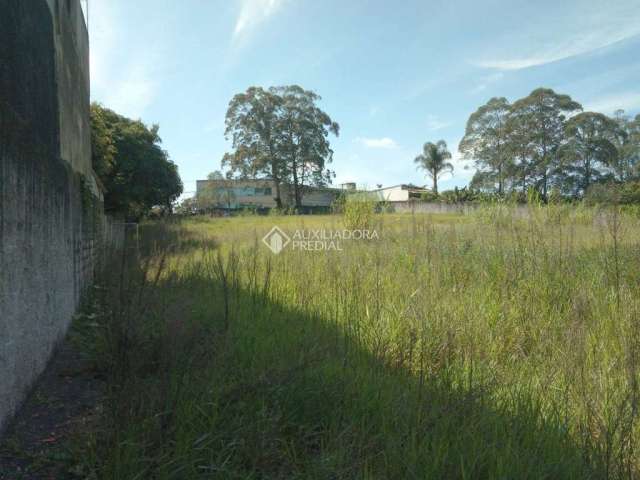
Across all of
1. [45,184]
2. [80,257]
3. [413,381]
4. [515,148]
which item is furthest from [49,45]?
[515,148]

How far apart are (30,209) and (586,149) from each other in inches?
1580

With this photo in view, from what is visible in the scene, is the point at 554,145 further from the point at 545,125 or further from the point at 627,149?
the point at 627,149

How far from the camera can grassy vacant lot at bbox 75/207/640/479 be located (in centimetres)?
152

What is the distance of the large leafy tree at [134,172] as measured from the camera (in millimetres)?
16656

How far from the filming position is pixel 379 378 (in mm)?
2230

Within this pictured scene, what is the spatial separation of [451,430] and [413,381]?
0.51m

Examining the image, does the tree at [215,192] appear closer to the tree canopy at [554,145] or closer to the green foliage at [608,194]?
the tree canopy at [554,145]

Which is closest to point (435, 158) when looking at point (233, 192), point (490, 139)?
point (490, 139)

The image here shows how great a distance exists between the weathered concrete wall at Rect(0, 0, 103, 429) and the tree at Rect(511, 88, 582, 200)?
124 feet

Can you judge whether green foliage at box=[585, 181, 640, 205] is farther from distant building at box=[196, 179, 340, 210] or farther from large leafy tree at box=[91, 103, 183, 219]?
distant building at box=[196, 179, 340, 210]

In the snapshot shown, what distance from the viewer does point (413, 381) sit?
2.24m

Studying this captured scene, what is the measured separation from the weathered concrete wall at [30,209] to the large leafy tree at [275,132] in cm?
3329

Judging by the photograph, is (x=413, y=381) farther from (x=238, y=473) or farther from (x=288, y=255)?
(x=288, y=255)

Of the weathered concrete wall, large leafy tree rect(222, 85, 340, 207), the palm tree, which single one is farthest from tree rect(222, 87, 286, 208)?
the weathered concrete wall
